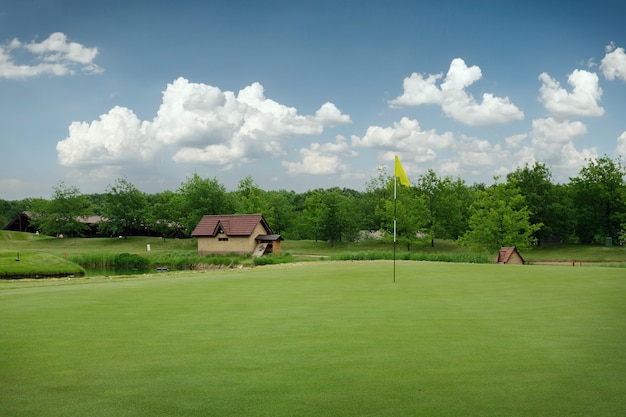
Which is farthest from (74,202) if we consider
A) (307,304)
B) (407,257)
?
(307,304)

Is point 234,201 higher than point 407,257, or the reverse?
point 234,201

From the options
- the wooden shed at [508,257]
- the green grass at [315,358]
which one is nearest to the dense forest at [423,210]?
the wooden shed at [508,257]

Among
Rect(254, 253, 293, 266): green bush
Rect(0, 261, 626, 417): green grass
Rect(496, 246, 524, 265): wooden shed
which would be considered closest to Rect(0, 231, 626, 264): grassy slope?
Rect(254, 253, 293, 266): green bush

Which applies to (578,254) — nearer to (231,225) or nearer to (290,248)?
(290,248)

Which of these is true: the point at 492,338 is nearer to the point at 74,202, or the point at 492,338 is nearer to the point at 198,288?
the point at 198,288

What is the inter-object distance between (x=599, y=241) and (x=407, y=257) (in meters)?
38.0

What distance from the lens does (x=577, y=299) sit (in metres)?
14.9

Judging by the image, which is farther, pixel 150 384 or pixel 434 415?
pixel 150 384

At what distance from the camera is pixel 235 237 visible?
6328cm

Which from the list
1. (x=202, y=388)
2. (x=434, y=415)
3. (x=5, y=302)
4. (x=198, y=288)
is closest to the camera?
(x=434, y=415)

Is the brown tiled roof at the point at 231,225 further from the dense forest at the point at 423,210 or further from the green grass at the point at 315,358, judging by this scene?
the green grass at the point at 315,358

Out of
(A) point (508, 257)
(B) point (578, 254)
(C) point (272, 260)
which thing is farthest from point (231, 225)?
(B) point (578, 254)

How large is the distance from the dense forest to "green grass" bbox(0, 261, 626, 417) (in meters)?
47.1

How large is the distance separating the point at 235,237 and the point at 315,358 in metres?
56.6
